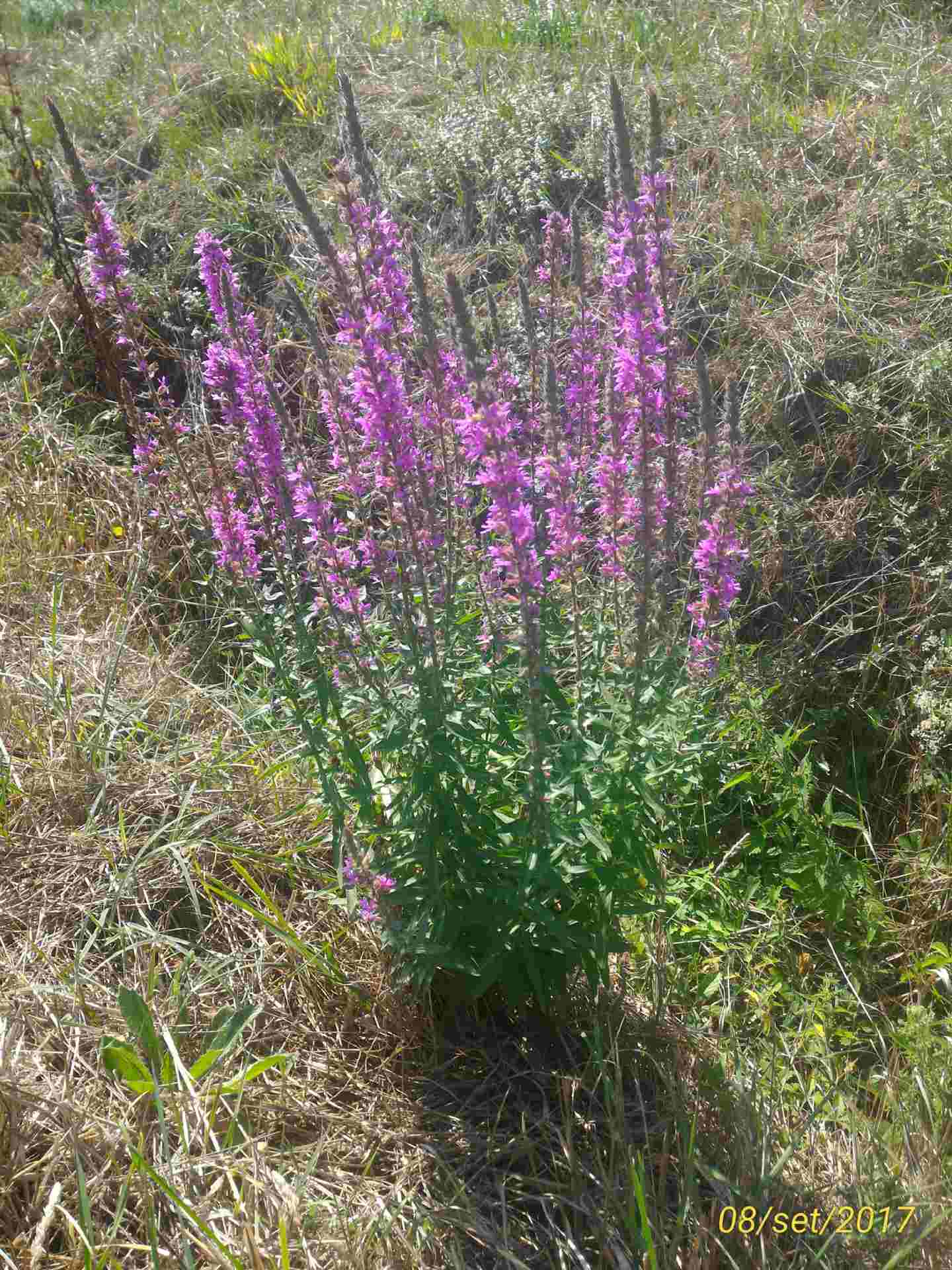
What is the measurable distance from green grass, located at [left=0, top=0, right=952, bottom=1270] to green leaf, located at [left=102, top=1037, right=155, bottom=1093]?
0.06m

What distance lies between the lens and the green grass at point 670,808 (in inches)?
112

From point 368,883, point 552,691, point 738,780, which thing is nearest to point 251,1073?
point 368,883

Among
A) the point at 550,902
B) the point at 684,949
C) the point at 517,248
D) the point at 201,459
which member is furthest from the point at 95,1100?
the point at 517,248

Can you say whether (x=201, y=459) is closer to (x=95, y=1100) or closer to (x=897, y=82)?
(x=95, y=1100)

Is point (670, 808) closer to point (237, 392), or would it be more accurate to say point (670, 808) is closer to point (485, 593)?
point (485, 593)

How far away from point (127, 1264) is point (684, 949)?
224 cm

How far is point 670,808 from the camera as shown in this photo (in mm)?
3588

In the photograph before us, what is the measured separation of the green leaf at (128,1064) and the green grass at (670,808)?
6 centimetres

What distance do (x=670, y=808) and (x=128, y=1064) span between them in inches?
76.6

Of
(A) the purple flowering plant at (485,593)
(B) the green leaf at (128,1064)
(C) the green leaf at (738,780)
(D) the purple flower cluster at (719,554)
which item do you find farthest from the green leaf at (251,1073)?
(C) the green leaf at (738,780)

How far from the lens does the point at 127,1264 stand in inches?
107

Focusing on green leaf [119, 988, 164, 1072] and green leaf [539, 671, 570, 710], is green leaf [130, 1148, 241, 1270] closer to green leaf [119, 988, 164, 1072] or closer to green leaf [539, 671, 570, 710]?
green leaf [119, 988, 164, 1072]

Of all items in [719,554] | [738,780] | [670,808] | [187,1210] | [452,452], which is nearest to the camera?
[187,1210]

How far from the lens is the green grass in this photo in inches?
112
